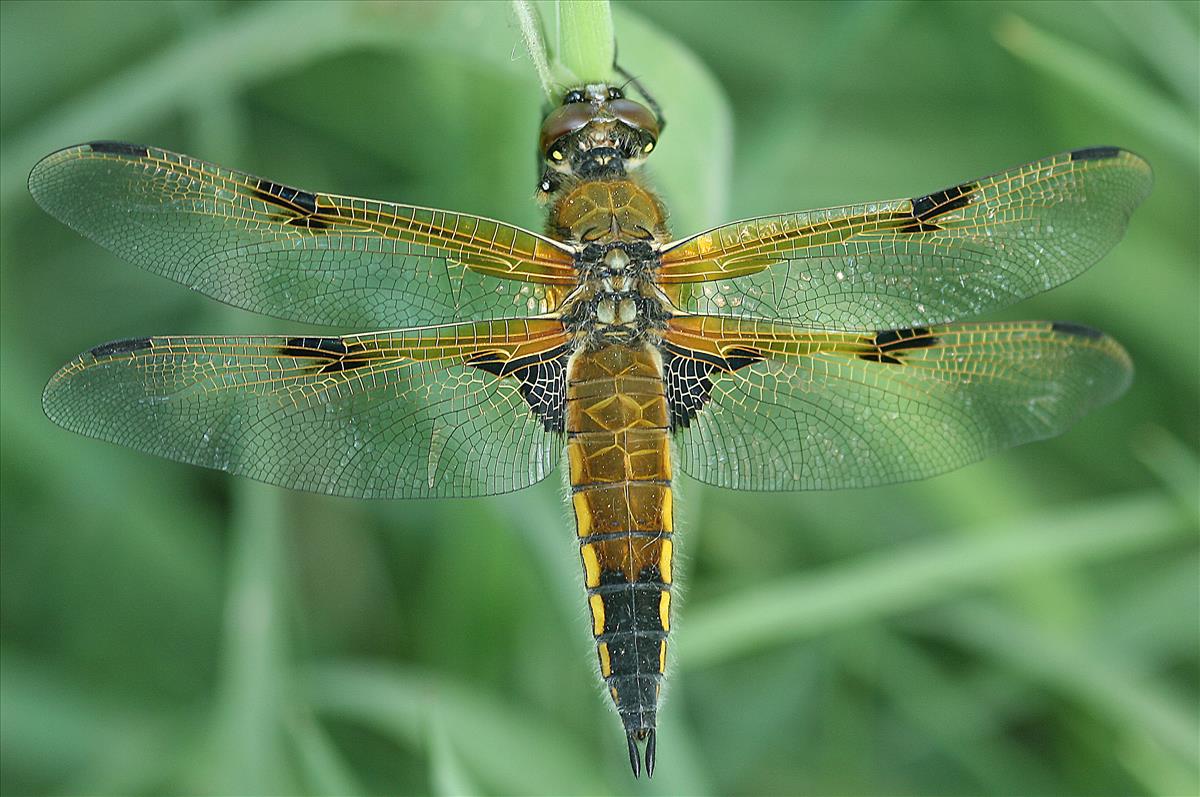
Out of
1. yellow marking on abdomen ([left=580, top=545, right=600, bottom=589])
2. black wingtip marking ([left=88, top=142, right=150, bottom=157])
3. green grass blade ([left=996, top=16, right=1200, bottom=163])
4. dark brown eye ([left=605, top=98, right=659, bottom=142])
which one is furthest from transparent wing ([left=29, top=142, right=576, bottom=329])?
green grass blade ([left=996, top=16, right=1200, bottom=163])

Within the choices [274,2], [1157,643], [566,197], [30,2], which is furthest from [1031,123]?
[30,2]

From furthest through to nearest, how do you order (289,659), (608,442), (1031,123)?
(1031,123), (289,659), (608,442)

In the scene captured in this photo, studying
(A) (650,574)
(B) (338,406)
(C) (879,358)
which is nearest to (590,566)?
(A) (650,574)

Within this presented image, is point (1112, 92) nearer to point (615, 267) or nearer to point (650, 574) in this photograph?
point (615, 267)

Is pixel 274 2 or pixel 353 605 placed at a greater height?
pixel 274 2

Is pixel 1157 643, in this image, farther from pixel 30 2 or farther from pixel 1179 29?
pixel 30 2

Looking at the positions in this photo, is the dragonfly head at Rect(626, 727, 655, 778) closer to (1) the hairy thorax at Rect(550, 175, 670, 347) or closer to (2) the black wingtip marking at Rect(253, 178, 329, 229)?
(1) the hairy thorax at Rect(550, 175, 670, 347)
